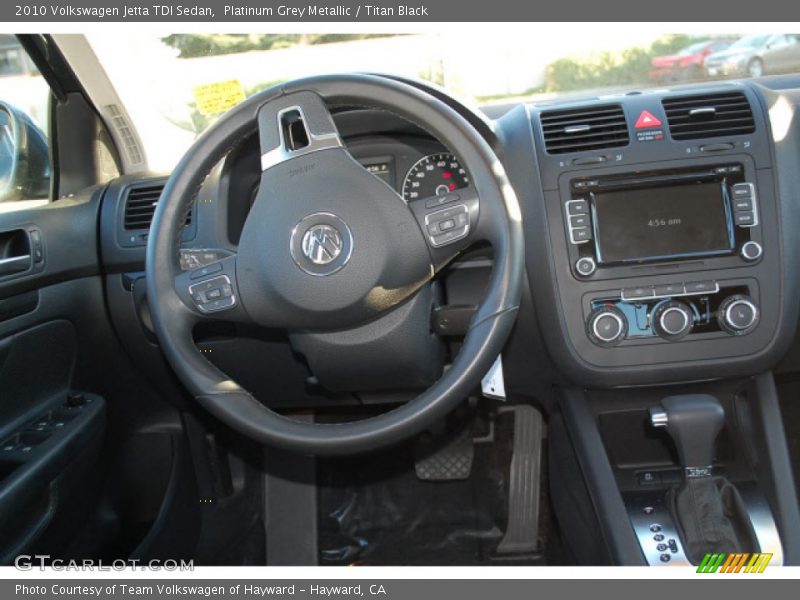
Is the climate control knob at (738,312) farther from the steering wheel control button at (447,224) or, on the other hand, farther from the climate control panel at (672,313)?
the steering wheel control button at (447,224)

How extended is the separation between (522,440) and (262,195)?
1410 millimetres

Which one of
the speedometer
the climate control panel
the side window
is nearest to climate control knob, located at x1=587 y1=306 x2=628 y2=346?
the climate control panel

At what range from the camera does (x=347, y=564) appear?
254 centimetres

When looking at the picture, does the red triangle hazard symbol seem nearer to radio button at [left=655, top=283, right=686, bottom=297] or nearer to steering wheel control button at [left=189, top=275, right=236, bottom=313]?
radio button at [left=655, top=283, right=686, bottom=297]

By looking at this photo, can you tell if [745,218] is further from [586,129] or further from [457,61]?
[457,61]

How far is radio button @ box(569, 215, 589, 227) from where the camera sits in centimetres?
184

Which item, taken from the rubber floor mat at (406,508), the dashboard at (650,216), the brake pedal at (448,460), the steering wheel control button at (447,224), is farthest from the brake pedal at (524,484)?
the steering wheel control button at (447,224)

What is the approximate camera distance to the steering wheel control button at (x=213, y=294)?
61.4 inches

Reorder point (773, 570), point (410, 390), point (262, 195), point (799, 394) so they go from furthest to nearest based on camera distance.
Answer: point (799, 394), point (410, 390), point (773, 570), point (262, 195)

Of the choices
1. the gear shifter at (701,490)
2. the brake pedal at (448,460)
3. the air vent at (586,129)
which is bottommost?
the brake pedal at (448,460)

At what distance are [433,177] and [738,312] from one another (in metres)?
0.78

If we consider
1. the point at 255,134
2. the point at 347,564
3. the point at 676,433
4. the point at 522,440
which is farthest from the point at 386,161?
the point at 347,564

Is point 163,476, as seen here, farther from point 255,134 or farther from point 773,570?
point 773,570

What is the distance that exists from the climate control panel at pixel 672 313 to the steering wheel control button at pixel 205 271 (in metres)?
0.87
